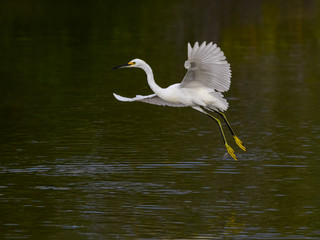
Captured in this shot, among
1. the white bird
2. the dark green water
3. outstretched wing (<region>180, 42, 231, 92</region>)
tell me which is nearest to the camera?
the dark green water

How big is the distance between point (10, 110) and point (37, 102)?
118cm

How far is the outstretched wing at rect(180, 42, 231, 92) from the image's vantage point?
1472 cm

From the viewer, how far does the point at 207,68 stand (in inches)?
598

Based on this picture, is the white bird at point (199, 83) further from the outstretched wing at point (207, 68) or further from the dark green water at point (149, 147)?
the dark green water at point (149, 147)

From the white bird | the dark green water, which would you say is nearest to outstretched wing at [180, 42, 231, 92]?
the white bird

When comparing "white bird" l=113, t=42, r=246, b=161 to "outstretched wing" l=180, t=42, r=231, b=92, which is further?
"white bird" l=113, t=42, r=246, b=161

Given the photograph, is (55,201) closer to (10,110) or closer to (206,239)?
(206,239)

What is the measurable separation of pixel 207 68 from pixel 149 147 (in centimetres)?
339

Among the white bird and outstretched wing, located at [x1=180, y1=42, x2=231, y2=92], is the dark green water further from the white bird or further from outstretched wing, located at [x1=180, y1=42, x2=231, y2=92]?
outstretched wing, located at [x1=180, y1=42, x2=231, y2=92]

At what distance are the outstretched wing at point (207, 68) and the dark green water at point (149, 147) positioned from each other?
1.39 metres

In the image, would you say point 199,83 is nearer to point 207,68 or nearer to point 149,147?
point 207,68

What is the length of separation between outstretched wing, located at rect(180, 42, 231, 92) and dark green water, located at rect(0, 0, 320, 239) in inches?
54.6

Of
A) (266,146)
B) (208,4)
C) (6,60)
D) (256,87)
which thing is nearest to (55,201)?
(266,146)

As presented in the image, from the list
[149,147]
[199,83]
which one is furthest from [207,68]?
[149,147]
